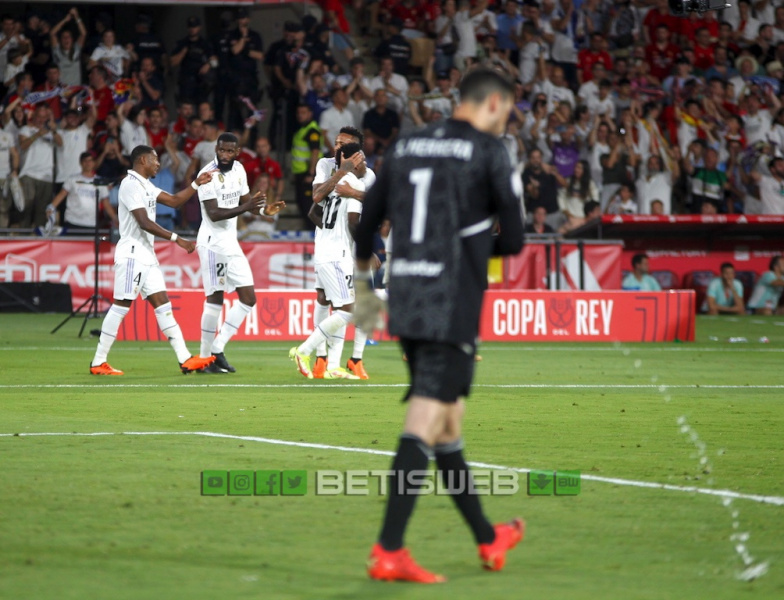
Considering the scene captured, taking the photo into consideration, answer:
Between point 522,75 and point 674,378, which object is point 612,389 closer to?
point 674,378

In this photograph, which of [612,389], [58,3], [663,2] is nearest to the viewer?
[612,389]

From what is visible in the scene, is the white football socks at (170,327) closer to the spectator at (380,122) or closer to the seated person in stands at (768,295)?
the spectator at (380,122)

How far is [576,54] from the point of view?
90.5 ft

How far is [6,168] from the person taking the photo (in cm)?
2289

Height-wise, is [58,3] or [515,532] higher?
[58,3]

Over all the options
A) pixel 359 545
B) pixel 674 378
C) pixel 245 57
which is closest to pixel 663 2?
pixel 245 57

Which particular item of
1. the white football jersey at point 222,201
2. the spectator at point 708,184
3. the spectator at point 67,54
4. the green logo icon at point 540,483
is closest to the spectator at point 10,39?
the spectator at point 67,54

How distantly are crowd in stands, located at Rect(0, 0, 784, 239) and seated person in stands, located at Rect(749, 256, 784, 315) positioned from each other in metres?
1.76

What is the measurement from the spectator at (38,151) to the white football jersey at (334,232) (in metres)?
11.0

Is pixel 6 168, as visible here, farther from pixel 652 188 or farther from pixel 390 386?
pixel 390 386

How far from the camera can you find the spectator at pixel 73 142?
22734 millimetres

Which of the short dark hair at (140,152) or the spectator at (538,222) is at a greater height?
the short dark hair at (140,152)

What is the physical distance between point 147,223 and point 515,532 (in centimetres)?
878

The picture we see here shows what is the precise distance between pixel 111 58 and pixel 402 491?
20.3 meters
